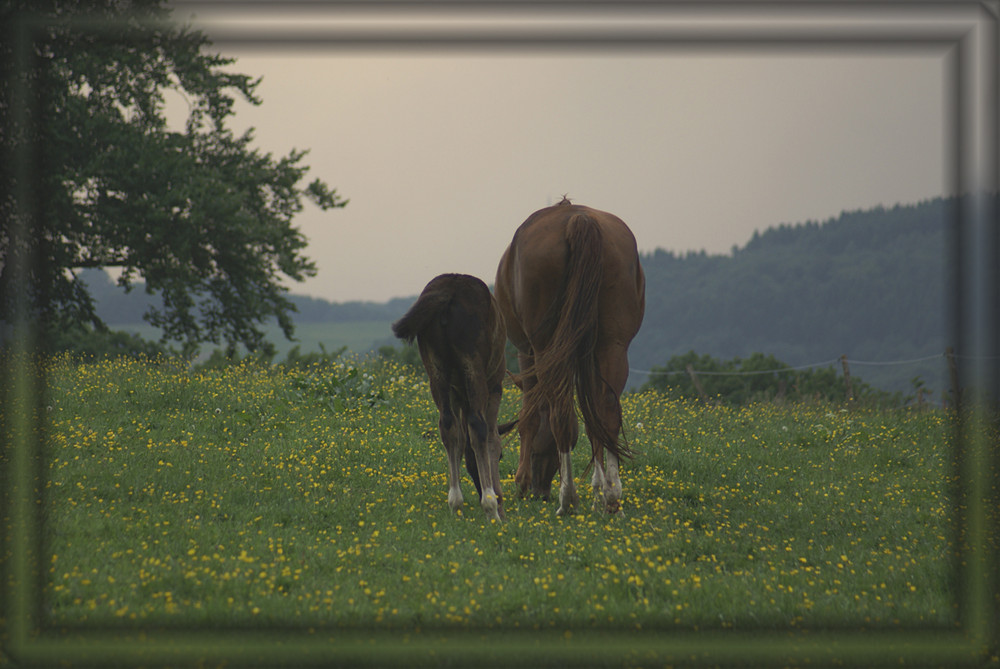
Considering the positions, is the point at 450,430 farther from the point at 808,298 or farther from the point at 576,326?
the point at 808,298

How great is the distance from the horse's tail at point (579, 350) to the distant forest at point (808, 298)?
2554 inches

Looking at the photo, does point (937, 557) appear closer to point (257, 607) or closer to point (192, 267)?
point (257, 607)

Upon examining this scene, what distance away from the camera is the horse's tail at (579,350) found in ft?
23.3

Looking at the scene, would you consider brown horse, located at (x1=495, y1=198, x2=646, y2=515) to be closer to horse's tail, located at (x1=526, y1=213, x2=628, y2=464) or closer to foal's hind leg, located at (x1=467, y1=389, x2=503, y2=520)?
horse's tail, located at (x1=526, y1=213, x2=628, y2=464)

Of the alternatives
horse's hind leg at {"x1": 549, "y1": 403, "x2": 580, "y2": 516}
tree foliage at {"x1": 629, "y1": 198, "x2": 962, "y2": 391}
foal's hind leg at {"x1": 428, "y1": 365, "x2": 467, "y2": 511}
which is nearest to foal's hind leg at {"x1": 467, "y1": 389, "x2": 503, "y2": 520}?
foal's hind leg at {"x1": 428, "y1": 365, "x2": 467, "y2": 511}

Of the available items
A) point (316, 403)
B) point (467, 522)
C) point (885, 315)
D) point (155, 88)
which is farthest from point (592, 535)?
point (885, 315)

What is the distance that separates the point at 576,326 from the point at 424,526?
2454 millimetres

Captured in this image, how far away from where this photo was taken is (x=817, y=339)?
126250 millimetres

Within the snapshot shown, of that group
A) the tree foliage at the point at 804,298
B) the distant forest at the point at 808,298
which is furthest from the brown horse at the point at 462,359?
the tree foliage at the point at 804,298

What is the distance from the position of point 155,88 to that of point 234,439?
9.24m

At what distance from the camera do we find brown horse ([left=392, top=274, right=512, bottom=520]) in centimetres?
713

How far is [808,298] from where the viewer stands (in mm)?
133500

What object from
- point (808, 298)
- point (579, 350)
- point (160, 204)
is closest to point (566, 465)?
point (579, 350)

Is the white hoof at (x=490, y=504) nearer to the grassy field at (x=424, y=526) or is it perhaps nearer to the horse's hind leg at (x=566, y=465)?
the grassy field at (x=424, y=526)
